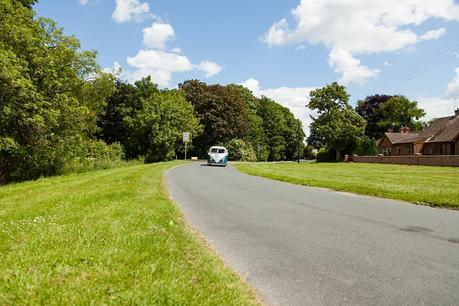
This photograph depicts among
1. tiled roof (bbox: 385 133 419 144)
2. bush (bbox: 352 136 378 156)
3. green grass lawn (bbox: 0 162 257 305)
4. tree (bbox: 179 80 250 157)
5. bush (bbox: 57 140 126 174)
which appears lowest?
green grass lawn (bbox: 0 162 257 305)

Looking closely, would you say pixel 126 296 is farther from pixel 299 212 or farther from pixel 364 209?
pixel 364 209

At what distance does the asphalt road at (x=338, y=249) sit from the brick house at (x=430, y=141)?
160ft

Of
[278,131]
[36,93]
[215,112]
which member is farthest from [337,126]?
[36,93]

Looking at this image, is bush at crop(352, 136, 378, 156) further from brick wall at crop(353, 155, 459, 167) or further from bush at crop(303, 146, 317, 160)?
bush at crop(303, 146, 317, 160)

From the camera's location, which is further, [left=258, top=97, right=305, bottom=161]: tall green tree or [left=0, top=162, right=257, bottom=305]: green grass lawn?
[left=258, top=97, right=305, bottom=161]: tall green tree

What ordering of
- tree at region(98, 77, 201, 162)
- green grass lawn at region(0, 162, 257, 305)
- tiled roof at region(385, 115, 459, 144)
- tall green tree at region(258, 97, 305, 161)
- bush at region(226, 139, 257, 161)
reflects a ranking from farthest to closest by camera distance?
tall green tree at region(258, 97, 305, 161) → bush at region(226, 139, 257, 161) → tree at region(98, 77, 201, 162) → tiled roof at region(385, 115, 459, 144) → green grass lawn at region(0, 162, 257, 305)

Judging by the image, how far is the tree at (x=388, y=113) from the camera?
3430 inches

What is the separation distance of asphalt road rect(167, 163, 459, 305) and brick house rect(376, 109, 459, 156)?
160ft

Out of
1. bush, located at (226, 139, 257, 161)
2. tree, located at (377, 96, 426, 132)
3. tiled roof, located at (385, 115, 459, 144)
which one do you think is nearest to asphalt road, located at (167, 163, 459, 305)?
tiled roof, located at (385, 115, 459, 144)

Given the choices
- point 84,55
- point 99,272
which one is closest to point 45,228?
point 99,272

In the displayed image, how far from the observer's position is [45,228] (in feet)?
23.1

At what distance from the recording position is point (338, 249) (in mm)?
6535

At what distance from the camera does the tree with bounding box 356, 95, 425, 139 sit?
87125mm

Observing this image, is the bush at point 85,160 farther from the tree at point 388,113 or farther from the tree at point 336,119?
the tree at point 388,113
